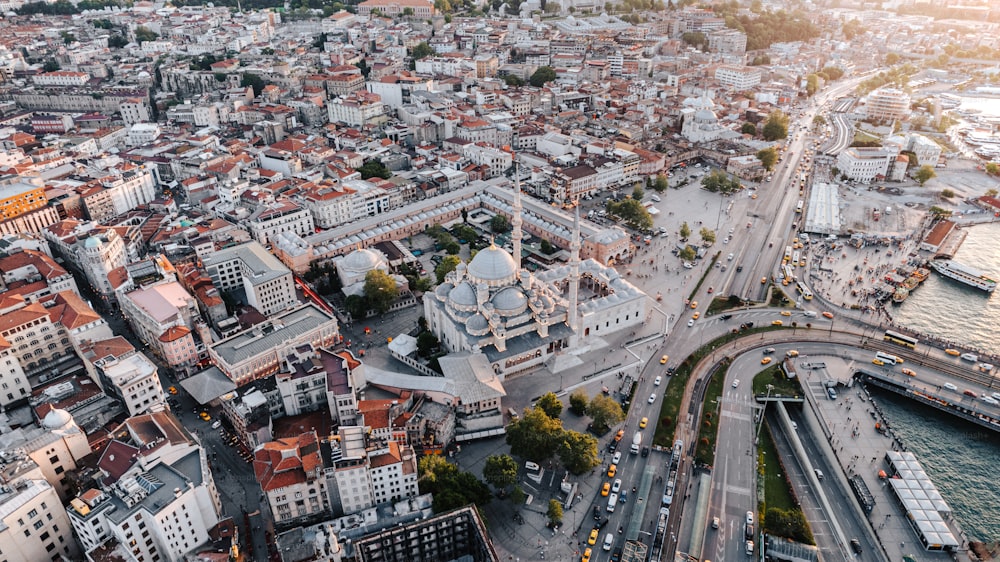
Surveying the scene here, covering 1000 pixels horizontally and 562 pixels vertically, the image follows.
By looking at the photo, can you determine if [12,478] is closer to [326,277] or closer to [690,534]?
[326,277]

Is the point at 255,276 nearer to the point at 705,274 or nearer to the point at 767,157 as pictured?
the point at 705,274

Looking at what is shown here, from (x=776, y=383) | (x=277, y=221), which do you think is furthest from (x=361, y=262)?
(x=776, y=383)

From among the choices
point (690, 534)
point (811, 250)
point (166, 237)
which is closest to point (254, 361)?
point (166, 237)

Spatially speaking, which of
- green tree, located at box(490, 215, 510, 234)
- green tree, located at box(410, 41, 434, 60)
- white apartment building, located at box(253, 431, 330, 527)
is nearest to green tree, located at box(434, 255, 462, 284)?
green tree, located at box(490, 215, 510, 234)

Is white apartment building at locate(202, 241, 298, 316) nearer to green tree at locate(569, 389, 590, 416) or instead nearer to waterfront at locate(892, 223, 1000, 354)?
green tree at locate(569, 389, 590, 416)

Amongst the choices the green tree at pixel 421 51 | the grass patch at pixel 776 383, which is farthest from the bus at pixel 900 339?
the green tree at pixel 421 51
